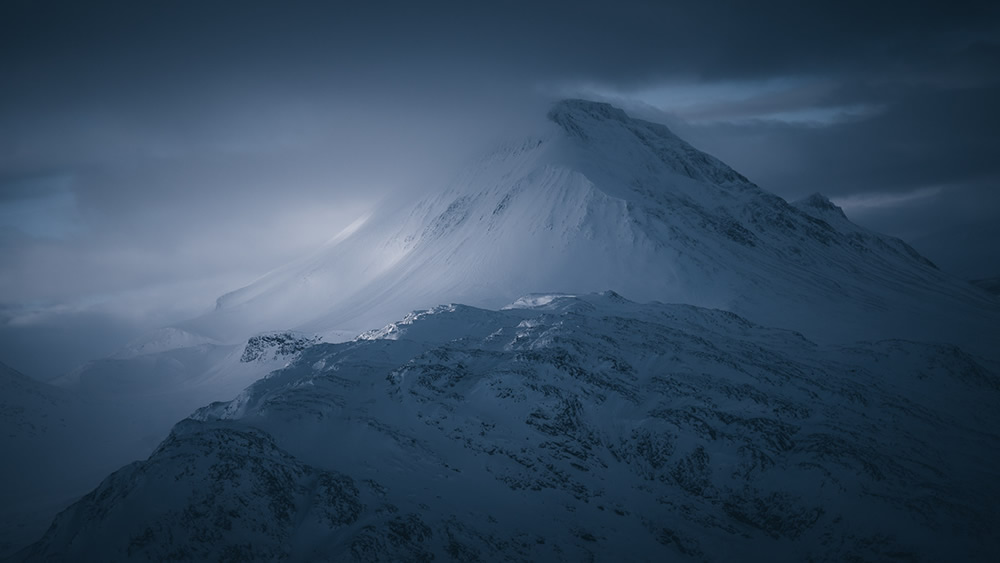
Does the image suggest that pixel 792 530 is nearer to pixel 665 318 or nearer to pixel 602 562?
pixel 602 562

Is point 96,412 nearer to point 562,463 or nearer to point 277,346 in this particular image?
point 277,346

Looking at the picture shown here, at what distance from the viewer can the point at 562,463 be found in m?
62.3

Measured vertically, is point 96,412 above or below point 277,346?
below

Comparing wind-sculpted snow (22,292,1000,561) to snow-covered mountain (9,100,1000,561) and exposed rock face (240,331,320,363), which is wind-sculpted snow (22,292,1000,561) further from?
exposed rock face (240,331,320,363)

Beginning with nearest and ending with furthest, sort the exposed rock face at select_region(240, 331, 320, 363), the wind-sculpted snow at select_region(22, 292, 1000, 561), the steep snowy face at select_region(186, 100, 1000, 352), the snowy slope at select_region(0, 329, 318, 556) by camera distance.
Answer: the wind-sculpted snow at select_region(22, 292, 1000, 561)
the snowy slope at select_region(0, 329, 318, 556)
the exposed rock face at select_region(240, 331, 320, 363)
the steep snowy face at select_region(186, 100, 1000, 352)

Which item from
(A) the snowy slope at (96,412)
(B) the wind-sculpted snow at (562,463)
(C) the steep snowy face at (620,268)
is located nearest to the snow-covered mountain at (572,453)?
(B) the wind-sculpted snow at (562,463)

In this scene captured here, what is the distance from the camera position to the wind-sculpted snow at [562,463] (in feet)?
156

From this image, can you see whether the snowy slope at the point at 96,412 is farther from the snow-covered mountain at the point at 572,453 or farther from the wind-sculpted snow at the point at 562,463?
the wind-sculpted snow at the point at 562,463

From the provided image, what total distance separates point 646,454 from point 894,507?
24.8 metres

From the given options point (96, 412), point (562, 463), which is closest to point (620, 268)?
point (562, 463)

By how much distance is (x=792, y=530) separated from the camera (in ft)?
179

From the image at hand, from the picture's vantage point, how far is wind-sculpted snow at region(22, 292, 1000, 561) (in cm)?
4744

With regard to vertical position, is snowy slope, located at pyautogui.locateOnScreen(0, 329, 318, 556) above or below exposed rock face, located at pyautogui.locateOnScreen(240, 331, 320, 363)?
below

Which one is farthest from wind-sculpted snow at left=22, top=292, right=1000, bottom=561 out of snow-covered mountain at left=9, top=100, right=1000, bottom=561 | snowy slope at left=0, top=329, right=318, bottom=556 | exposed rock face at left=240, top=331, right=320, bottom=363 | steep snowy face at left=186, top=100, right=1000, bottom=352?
steep snowy face at left=186, top=100, right=1000, bottom=352
